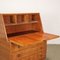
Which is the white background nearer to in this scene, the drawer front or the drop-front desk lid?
the drawer front

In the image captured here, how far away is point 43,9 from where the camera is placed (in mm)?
4754

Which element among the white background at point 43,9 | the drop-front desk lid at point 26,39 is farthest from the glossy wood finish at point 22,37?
the white background at point 43,9

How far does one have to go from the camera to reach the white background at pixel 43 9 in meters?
4.60

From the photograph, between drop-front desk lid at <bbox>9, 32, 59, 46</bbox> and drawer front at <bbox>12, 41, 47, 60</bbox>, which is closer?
drop-front desk lid at <bbox>9, 32, 59, 46</bbox>

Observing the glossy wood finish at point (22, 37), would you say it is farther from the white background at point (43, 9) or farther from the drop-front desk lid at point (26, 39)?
the white background at point (43, 9)

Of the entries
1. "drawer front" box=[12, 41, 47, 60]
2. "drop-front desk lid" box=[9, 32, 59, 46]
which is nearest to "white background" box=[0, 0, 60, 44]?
"drawer front" box=[12, 41, 47, 60]

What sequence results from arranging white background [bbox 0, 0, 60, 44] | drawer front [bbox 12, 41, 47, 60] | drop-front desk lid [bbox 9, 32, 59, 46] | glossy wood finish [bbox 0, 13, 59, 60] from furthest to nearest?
white background [bbox 0, 0, 60, 44]
drawer front [bbox 12, 41, 47, 60]
glossy wood finish [bbox 0, 13, 59, 60]
drop-front desk lid [bbox 9, 32, 59, 46]

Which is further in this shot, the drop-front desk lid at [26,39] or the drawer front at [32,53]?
the drawer front at [32,53]

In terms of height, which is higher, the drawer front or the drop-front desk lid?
the drop-front desk lid

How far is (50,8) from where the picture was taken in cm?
476

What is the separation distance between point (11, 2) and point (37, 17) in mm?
1570

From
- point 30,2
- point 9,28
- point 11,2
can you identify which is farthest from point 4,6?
point 9,28

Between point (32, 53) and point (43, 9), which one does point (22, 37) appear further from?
point (43, 9)

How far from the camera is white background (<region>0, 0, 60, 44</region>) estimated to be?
15.1 feet
